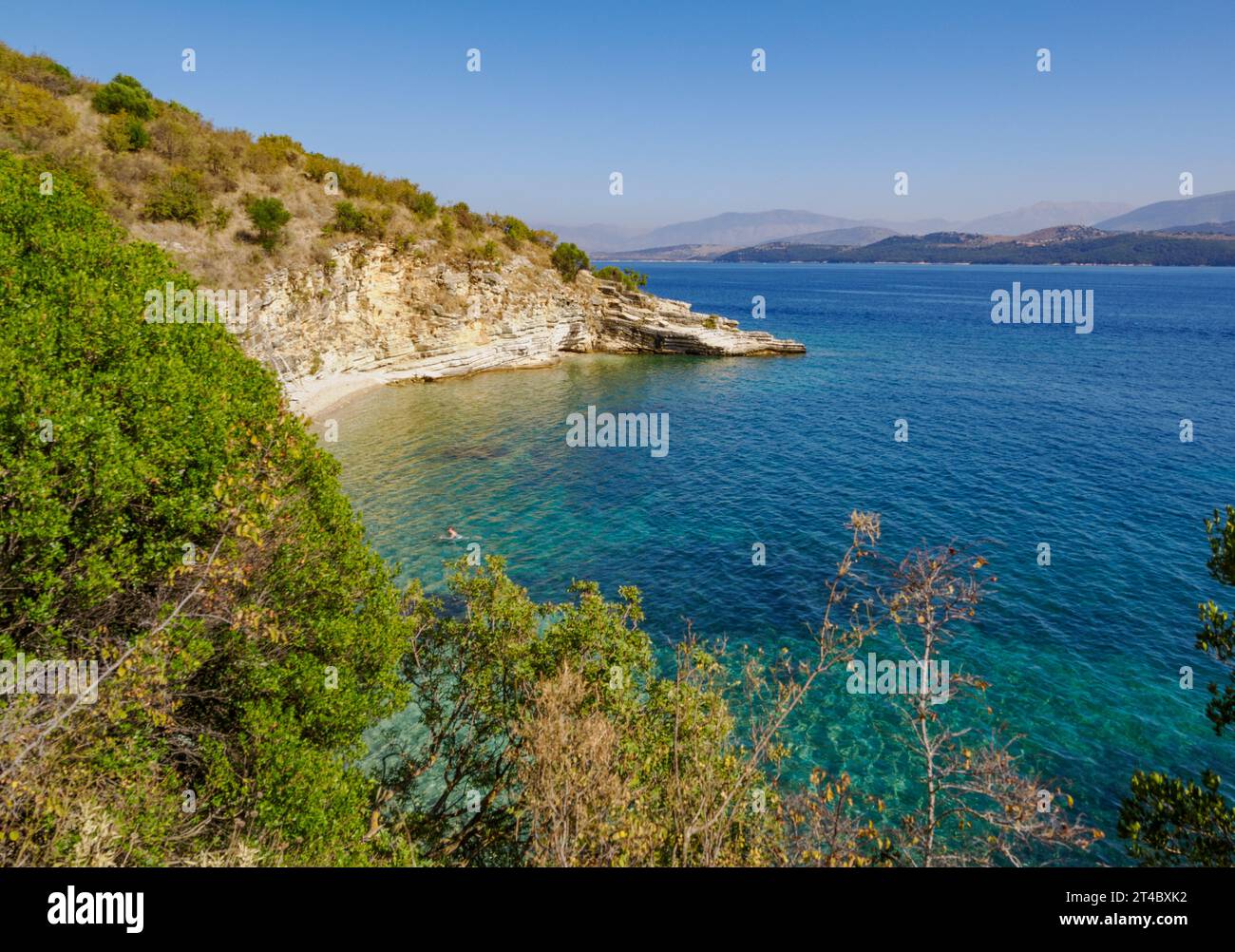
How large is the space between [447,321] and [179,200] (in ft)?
85.2

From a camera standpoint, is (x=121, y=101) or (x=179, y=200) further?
(x=121, y=101)

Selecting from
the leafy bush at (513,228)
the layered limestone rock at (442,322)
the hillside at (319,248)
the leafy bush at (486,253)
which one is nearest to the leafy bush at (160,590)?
the hillside at (319,248)

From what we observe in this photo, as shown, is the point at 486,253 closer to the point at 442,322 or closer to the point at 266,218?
the point at 442,322

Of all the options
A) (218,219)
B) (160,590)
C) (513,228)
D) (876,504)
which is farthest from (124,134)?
(876,504)

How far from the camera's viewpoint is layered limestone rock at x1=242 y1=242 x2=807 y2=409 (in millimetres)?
55281

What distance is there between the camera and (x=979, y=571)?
3098 cm

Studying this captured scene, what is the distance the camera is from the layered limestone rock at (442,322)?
5528cm

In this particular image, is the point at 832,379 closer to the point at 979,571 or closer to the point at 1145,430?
the point at 1145,430

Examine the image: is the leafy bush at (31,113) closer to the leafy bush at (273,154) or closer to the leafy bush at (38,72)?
the leafy bush at (38,72)

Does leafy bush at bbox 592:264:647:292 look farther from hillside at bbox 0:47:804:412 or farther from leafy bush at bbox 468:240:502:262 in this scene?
leafy bush at bbox 468:240:502:262

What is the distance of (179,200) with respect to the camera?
48375 mm

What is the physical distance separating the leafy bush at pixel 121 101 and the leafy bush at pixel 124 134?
5.48ft

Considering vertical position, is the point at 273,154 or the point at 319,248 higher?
the point at 273,154
